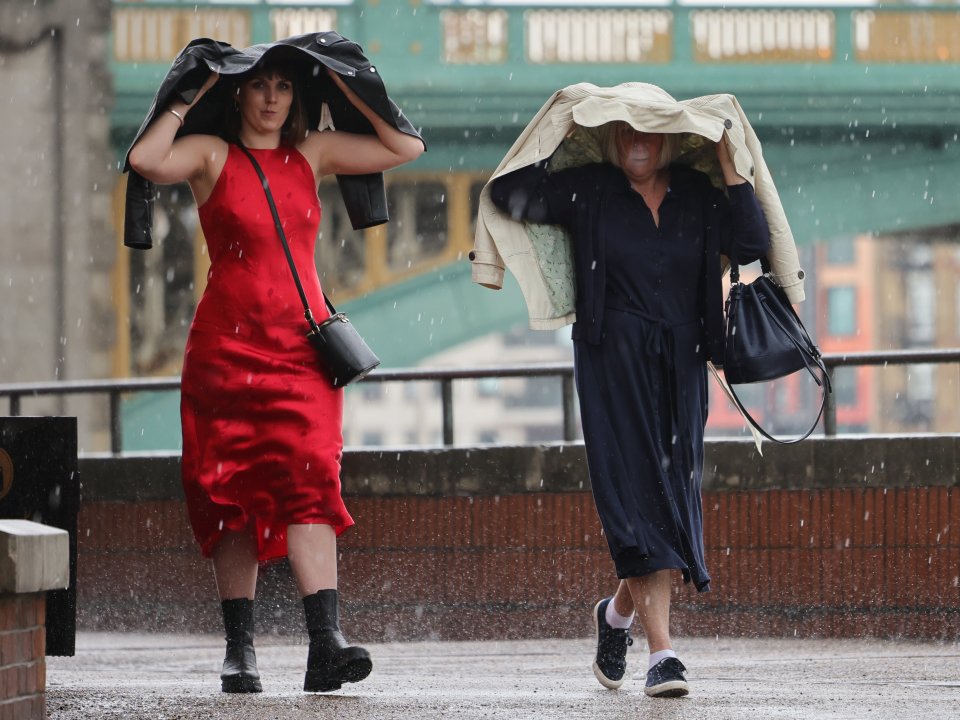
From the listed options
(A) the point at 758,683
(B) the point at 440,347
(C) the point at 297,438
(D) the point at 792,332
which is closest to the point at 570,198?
(D) the point at 792,332

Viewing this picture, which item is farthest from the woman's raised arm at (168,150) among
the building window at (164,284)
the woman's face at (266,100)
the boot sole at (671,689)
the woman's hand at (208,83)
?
the building window at (164,284)

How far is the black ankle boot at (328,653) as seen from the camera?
4.75m

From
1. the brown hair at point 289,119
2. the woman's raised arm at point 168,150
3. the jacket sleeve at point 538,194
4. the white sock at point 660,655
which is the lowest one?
the white sock at point 660,655

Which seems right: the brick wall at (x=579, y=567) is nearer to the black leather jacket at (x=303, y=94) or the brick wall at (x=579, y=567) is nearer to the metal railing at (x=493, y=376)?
the metal railing at (x=493, y=376)

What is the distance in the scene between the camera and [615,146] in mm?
5301

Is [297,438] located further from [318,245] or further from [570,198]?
[318,245]

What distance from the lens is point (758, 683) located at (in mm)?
5270

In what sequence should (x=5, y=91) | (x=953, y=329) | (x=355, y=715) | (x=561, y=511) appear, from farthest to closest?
(x=953, y=329)
(x=5, y=91)
(x=561, y=511)
(x=355, y=715)

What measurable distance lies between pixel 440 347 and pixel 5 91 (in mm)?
5728

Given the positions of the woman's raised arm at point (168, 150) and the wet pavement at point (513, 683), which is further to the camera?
the woman's raised arm at point (168, 150)

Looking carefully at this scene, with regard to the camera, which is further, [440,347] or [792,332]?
[440,347]

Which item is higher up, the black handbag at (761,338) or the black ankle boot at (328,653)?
the black handbag at (761,338)

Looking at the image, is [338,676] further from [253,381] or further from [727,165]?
[727,165]

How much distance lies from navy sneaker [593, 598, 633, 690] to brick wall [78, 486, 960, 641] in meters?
1.70
